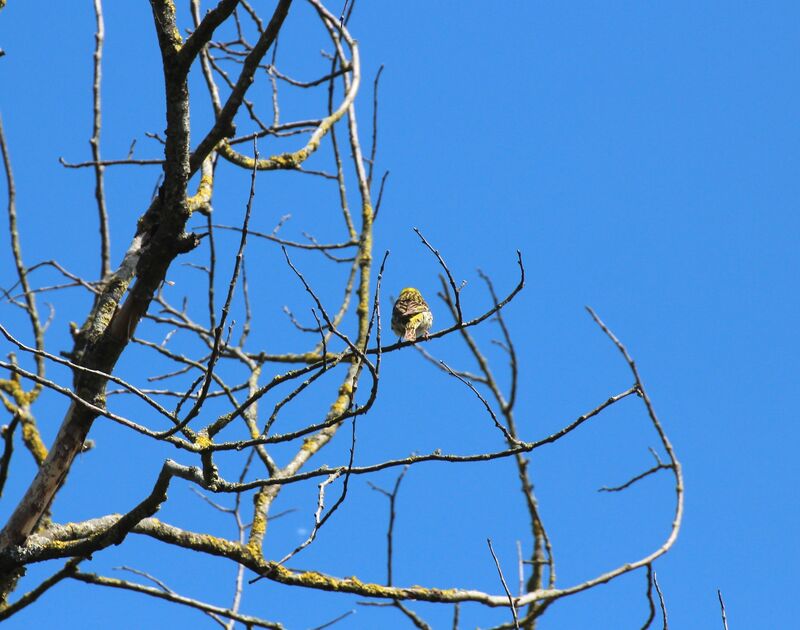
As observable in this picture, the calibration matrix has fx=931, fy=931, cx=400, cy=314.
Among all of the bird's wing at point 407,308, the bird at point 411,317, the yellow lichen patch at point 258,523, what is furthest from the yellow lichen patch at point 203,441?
the bird's wing at point 407,308

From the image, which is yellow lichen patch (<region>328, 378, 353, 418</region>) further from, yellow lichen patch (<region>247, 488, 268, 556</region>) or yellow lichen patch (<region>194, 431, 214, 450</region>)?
yellow lichen patch (<region>194, 431, 214, 450</region>)

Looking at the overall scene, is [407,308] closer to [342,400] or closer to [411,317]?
[411,317]

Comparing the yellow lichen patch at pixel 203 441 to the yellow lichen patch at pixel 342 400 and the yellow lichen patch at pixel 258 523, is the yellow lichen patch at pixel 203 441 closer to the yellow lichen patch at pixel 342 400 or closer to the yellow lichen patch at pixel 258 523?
the yellow lichen patch at pixel 258 523

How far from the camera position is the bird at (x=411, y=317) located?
276 inches

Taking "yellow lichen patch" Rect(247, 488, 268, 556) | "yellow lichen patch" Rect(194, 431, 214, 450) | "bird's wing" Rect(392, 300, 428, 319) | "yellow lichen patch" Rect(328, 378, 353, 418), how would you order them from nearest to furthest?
"yellow lichen patch" Rect(194, 431, 214, 450)
"yellow lichen patch" Rect(247, 488, 268, 556)
"yellow lichen patch" Rect(328, 378, 353, 418)
"bird's wing" Rect(392, 300, 428, 319)

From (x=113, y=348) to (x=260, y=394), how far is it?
986 mm

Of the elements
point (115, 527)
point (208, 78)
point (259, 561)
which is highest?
point (208, 78)

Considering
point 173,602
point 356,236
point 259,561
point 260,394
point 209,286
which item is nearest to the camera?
point 260,394

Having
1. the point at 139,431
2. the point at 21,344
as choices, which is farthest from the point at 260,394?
the point at 21,344

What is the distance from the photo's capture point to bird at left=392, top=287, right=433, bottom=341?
23.0 ft

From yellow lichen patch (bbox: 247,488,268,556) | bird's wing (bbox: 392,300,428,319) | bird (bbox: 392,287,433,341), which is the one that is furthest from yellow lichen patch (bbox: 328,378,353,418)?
bird's wing (bbox: 392,300,428,319)

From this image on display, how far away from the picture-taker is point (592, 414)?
9.63 ft

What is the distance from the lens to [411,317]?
706 cm

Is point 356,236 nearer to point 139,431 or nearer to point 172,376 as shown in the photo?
point 172,376
